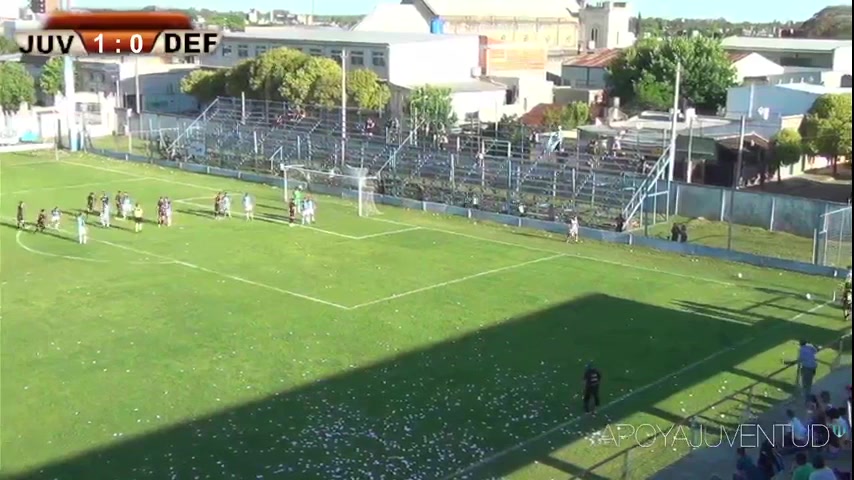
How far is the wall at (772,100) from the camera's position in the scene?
55.0m

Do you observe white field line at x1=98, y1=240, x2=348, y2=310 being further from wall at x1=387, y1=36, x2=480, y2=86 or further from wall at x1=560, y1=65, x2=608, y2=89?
wall at x1=560, y1=65, x2=608, y2=89

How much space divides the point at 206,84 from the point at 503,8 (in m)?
56.9

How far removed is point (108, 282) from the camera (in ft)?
92.6

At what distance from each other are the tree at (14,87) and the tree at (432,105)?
31493 millimetres

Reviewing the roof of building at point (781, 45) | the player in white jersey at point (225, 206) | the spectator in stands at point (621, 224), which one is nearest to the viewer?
the spectator in stands at point (621, 224)

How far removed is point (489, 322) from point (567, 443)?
24.9 ft

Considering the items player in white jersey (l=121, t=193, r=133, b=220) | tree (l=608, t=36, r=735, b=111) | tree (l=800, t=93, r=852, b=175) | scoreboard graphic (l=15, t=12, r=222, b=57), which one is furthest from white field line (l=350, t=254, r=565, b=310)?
tree (l=608, t=36, r=735, b=111)

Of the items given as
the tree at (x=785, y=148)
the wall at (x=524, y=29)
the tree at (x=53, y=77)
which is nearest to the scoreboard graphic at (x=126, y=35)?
the tree at (x=785, y=148)

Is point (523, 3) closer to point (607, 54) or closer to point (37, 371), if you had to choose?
point (607, 54)

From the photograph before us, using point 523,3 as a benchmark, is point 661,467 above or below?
below

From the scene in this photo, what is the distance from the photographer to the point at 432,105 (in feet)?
189

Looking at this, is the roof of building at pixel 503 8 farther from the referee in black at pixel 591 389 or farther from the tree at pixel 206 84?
the referee in black at pixel 591 389

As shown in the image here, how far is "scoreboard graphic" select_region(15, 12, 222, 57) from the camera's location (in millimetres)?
12180

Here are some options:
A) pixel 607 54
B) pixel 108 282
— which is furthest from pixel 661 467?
pixel 607 54
